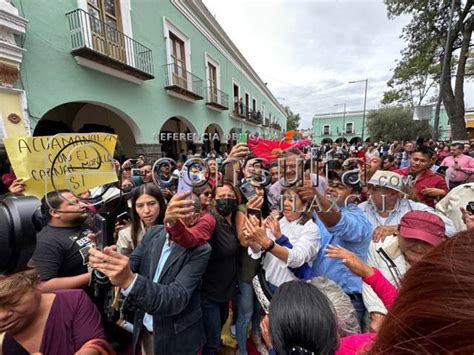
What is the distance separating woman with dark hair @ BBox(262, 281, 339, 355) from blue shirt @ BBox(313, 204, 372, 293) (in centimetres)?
63

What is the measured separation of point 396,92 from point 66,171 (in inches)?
808

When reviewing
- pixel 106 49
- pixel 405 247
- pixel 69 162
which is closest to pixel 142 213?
pixel 69 162

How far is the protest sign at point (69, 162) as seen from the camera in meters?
0.92

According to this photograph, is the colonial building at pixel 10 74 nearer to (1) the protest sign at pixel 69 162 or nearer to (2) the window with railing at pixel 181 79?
(1) the protest sign at pixel 69 162

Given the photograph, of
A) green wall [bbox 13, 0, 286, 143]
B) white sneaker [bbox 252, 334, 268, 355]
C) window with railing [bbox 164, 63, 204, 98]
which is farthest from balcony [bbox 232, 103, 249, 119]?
white sneaker [bbox 252, 334, 268, 355]

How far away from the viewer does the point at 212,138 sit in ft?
37.6

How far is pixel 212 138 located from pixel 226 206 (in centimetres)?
1008

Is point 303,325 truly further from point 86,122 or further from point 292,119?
point 292,119

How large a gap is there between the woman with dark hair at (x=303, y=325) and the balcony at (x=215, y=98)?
9.44 meters

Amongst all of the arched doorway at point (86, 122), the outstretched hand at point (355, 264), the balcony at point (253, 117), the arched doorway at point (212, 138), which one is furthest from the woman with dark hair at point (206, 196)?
the balcony at point (253, 117)

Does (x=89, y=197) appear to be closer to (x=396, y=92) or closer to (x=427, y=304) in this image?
(x=427, y=304)

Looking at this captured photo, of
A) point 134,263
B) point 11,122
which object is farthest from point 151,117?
point 134,263

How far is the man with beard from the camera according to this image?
4.20 feet

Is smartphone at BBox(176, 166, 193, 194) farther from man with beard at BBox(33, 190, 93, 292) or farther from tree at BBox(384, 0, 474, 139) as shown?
tree at BBox(384, 0, 474, 139)
